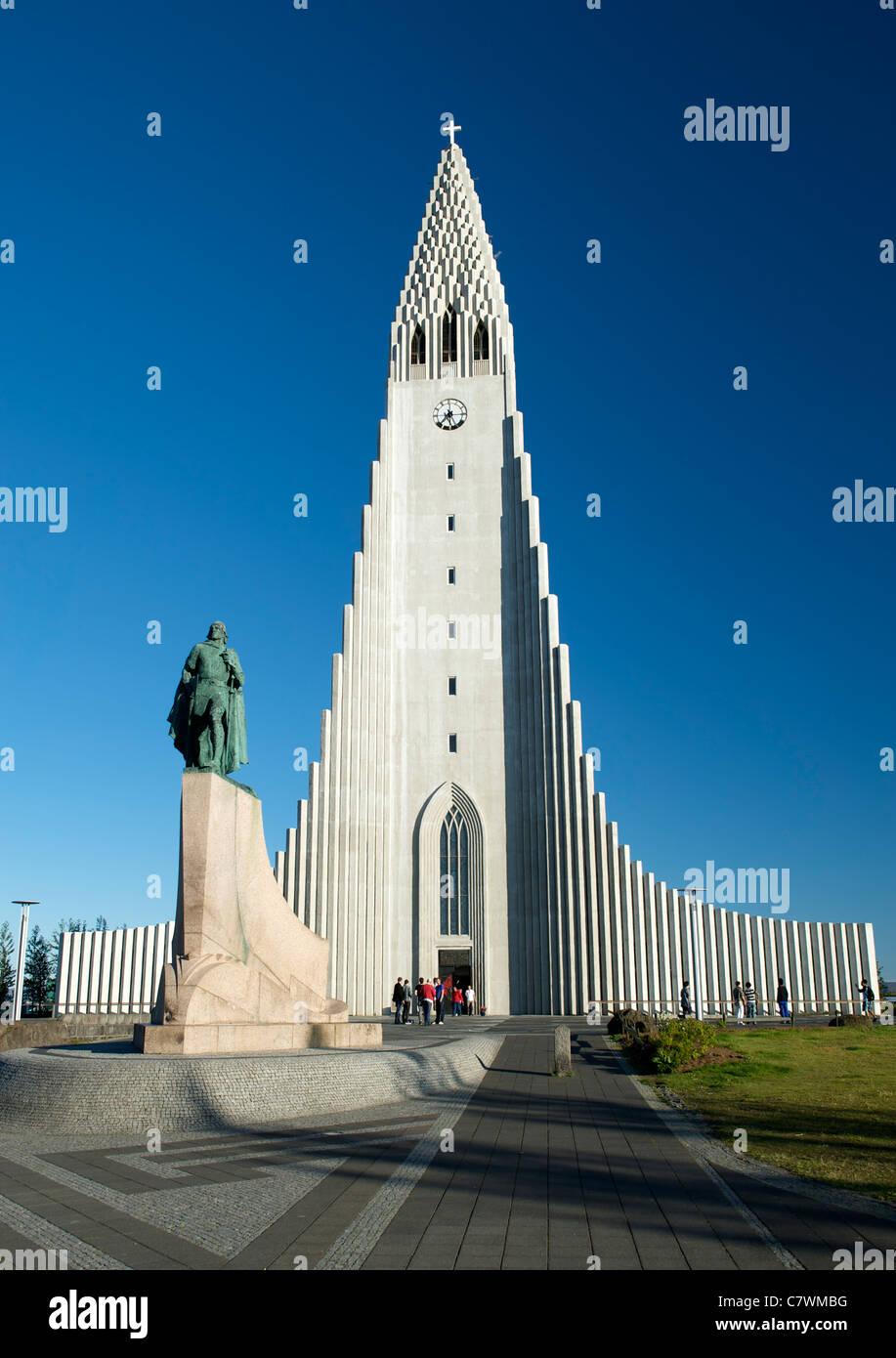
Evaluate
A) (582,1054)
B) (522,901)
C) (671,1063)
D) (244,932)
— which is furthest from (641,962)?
(244,932)

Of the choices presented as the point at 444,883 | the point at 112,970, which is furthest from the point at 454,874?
the point at 112,970

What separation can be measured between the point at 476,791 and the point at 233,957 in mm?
28113

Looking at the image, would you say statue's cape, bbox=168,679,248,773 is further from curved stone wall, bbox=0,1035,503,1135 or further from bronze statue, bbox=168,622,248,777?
curved stone wall, bbox=0,1035,503,1135

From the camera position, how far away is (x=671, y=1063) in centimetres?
1656

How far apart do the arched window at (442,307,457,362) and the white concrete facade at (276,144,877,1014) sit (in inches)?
19.8

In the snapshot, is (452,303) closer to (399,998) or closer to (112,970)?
(399,998)

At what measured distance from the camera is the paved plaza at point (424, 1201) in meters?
5.86

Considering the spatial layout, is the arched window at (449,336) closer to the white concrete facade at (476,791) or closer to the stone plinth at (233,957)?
the white concrete facade at (476,791)

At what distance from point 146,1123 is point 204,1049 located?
2306 mm

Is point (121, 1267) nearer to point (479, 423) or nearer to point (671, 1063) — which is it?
point (671, 1063)

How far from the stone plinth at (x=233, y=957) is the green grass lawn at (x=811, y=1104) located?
5.73 metres

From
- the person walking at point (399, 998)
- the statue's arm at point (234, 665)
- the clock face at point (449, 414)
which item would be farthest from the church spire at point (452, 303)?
the statue's arm at point (234, 665)

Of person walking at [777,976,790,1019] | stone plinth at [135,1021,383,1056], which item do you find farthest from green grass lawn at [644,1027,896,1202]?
person walking at [777,976,790,1019]
